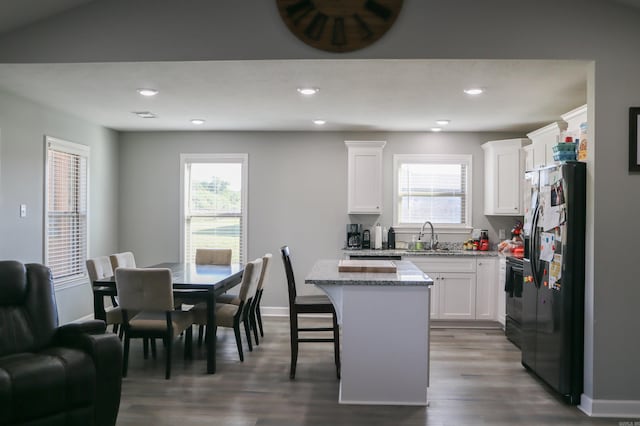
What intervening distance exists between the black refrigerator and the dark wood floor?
0.25 m

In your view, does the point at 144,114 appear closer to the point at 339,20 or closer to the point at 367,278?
the point at 339,20

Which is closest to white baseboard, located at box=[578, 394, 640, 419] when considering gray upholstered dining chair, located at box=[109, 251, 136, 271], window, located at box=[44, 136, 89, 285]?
gray upholstered dining chair, located at box=[109, 251, 136, 271]

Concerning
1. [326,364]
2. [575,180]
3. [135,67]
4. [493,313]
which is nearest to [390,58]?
[575,180]

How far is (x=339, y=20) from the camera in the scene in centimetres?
334

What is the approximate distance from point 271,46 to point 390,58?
32.0 inches

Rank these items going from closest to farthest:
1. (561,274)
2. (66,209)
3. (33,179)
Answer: (561,274) < (33,179) < (66,209)

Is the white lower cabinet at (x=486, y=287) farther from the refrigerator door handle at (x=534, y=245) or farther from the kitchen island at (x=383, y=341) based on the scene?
the kitchen island at (x=383, y=341)

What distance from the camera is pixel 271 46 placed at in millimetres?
3408

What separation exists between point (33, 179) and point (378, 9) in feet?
12.1

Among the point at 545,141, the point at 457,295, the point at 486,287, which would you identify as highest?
the point at 545,141

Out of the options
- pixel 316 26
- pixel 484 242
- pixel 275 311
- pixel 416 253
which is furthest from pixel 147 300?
pixel 484 242

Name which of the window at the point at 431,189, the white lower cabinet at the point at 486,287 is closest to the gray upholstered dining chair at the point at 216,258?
the window at the point at 431,189

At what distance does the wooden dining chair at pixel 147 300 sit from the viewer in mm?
3912

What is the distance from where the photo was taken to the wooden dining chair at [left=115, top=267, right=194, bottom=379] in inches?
154
